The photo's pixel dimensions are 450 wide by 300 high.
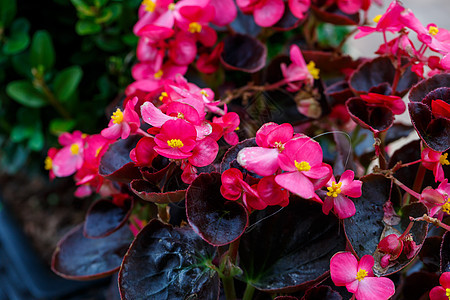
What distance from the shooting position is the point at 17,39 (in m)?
0.92

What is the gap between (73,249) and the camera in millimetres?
624

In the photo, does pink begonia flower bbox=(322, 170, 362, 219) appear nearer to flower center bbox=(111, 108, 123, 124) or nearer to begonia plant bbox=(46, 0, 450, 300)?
begonia plant bbox=(46, 0, 450, 300)

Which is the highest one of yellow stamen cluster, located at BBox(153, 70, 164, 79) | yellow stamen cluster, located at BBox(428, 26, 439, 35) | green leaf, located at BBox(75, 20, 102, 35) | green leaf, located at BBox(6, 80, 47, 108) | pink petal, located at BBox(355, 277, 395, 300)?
yellow stamen cluster, located at BBox(428, 26, 439, 35)

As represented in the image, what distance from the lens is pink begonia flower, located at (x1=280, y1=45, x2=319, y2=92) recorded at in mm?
615

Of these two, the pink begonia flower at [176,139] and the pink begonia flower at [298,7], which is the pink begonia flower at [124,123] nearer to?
the pink begonia flower at [176,139]

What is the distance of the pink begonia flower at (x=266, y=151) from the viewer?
39cm

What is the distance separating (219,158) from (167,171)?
7 centimetres

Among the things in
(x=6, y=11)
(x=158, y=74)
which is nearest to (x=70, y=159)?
(x=158, y=74)

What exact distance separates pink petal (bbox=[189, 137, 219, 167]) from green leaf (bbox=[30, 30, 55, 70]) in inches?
24.7

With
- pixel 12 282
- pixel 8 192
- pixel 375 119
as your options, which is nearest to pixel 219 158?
pixel 375 119

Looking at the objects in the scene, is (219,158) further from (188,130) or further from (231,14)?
(231,14)

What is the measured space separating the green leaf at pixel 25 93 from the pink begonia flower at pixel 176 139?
2.02ft

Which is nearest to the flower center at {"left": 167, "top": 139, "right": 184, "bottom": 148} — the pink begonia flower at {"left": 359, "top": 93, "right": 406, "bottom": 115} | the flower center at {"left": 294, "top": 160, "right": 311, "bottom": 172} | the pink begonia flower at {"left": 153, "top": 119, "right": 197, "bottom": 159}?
the pink begonia flower at {"left": 153, "top": 119, "right": 197, "bottom": 159}

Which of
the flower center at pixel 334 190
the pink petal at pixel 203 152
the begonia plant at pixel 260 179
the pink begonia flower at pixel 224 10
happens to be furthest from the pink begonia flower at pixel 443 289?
the pink begonia flower at pixel 224 10
